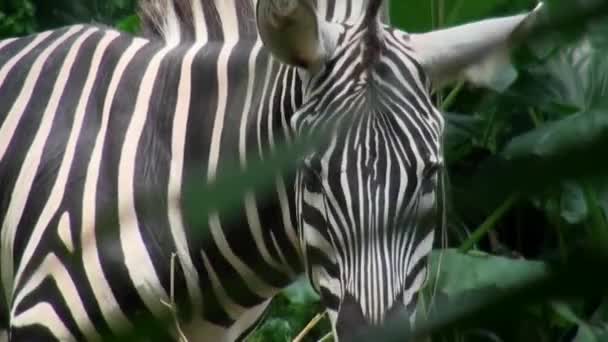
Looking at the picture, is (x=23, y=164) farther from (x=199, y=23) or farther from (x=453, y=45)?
(x=453, y=45)

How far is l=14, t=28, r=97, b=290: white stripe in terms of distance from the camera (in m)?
2.49

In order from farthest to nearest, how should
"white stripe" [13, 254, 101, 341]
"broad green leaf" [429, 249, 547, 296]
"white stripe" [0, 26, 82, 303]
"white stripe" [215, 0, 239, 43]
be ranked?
1. "broad green leaf" [429, 249, 547, 296]
2. "white stripe" [215, 0, 239, 43]
3. "white stripe" [0, 26, 82, 303]
4. "white stripe" [13, 254, 101, 341]

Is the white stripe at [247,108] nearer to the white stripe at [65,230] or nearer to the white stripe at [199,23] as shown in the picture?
the white stripe at [199,23]

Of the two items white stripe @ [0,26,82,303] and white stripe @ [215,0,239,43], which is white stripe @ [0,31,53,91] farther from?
white stripe @ [215,0,239,43]

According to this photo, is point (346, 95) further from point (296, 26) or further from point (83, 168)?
point (83, 168)

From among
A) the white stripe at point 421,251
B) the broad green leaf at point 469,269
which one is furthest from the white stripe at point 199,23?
the broad green leaf at point 469,269

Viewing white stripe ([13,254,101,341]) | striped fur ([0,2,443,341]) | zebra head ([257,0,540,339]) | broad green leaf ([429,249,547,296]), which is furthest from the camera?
broad green leaf ([429,249,547,296])

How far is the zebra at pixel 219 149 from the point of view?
2107mm

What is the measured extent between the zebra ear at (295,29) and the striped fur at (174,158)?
3 cm

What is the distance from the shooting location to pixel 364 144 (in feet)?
6.84

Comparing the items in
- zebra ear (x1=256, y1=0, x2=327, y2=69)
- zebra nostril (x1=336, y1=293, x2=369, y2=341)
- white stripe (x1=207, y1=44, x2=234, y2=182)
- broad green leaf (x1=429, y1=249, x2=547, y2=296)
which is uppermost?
zebra ear (x1=256, y1=0, x2=327, y2=69)

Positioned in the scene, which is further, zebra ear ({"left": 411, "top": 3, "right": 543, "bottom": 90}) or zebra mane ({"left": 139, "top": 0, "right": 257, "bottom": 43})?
zebra mane ({"left": 139, "top": 0, "right": 257, "bottom": 43})

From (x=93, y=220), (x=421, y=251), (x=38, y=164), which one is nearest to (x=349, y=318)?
(x=421, y=251)

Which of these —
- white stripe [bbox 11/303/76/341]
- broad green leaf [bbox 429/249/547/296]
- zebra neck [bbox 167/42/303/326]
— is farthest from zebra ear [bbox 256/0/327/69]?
broad green leaf [bbox 429/249/547/296]
